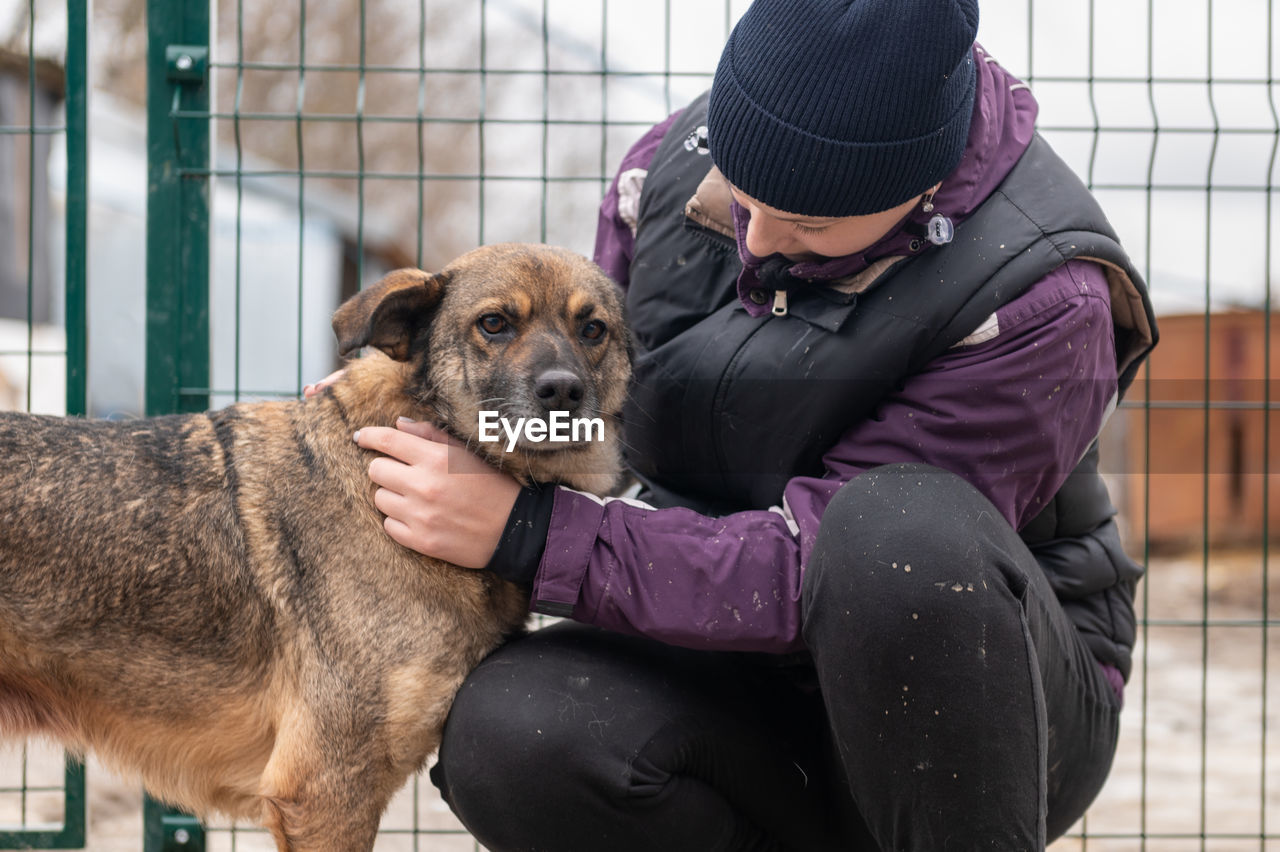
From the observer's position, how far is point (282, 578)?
251 cm

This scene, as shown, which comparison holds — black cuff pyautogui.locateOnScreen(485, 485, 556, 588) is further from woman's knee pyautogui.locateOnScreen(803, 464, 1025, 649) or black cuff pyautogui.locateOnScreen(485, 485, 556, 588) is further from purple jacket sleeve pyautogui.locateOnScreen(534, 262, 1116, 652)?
woman's knee pyautogui.locateOnScreen(803, 464, 1025, 649)

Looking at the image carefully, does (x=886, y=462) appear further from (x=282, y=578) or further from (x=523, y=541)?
(x=282, y=578)

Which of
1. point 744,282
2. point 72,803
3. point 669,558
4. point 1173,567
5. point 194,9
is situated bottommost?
point 1173,567

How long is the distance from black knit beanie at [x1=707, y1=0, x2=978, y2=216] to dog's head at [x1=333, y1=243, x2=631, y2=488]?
0.56 m

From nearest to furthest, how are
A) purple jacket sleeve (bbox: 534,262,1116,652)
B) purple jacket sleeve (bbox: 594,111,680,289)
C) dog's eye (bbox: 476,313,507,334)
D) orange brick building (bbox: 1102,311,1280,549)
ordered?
purple jacket sleeve (bbox: 534,262,1116,652) → dog's eye (bbox: 476,313,507,334) → purple jacket sleeve (bbox: 594,111,680,289) → orange brick building (bbox: 1102,311,1280,549)

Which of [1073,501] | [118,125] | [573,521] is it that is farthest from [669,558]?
[118,125]

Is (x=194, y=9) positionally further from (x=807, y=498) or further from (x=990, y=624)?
(x=990, y=624)

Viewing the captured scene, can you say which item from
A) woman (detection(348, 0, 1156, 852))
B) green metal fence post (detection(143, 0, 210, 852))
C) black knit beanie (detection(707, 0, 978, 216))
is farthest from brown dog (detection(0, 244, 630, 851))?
green metal fence post (detection(143, 0, 210, 852))

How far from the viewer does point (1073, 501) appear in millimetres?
2613

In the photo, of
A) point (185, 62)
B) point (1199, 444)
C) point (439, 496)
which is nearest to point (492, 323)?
point (439, 496)

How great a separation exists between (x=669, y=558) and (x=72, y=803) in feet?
7.27

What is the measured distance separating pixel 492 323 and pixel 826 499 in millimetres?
831

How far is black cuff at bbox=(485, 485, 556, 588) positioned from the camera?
234 cm

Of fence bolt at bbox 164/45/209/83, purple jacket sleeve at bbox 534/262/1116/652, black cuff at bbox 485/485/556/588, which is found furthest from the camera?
fence bolt at bbox 164/45/209/83
